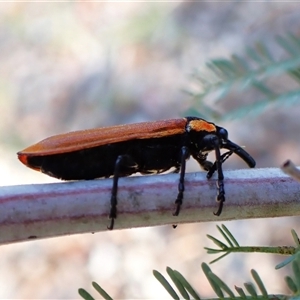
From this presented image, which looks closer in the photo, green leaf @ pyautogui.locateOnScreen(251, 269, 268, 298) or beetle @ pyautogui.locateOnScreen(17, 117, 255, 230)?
green leaf @ pyautogui.locateOnScreen(251, 269, 268, 298)

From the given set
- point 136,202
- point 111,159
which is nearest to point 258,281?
point 136,202

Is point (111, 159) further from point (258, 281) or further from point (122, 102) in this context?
point (122, 102)

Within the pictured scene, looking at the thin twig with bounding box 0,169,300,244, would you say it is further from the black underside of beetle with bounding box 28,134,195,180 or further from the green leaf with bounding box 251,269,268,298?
the black underside of beetle with bounding box 28,134,195,180

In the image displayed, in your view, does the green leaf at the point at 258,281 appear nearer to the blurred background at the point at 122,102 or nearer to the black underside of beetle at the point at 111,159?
the black underside of beetle at the point at 111,159

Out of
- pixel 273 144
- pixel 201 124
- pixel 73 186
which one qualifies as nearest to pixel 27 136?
pixel 273 144

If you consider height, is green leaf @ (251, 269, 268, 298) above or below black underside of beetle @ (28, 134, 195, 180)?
below

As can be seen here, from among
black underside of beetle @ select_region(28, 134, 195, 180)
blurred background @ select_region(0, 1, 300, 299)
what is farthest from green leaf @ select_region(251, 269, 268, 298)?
blurred background @ select_region(0, 1, 300, 299)

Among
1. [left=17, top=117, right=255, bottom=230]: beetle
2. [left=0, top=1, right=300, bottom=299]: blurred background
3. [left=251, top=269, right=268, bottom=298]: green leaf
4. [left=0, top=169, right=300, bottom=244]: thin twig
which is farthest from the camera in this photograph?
[left=0, top=1, right=300, bottom=299]: blurred background
